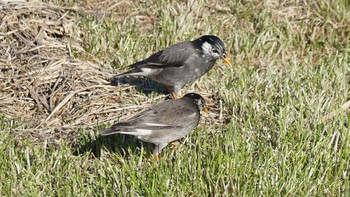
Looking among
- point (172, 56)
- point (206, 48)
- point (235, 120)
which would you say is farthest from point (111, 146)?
point (206, 48)

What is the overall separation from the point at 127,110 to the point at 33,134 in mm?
1172

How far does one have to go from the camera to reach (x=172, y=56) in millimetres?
8734

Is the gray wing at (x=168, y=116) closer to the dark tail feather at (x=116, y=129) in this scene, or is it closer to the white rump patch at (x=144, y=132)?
the white rump patch at (x=144, y=132)

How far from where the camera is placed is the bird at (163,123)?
6855mm

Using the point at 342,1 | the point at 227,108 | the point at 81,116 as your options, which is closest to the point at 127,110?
the point at 81,116

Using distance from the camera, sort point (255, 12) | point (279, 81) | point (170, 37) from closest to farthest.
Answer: point (279, 81) → point (170, 37) → point (255, 12)

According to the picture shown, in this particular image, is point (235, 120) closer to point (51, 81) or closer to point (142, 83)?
point (142, 83)

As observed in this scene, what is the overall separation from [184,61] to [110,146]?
193 centimetres

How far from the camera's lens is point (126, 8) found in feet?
34.1

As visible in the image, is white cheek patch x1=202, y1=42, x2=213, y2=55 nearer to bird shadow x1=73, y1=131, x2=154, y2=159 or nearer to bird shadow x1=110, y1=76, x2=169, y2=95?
bird shadow x1=110, y1=76, x2=169, y2=95

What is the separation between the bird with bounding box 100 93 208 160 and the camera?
6.86 m

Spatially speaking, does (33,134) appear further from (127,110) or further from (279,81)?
(279,81)

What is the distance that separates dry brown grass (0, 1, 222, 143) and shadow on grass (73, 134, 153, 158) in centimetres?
33

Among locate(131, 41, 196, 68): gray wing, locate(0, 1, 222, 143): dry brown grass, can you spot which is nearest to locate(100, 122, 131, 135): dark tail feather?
locate(0, 1, 222, 143): dry brown grass
